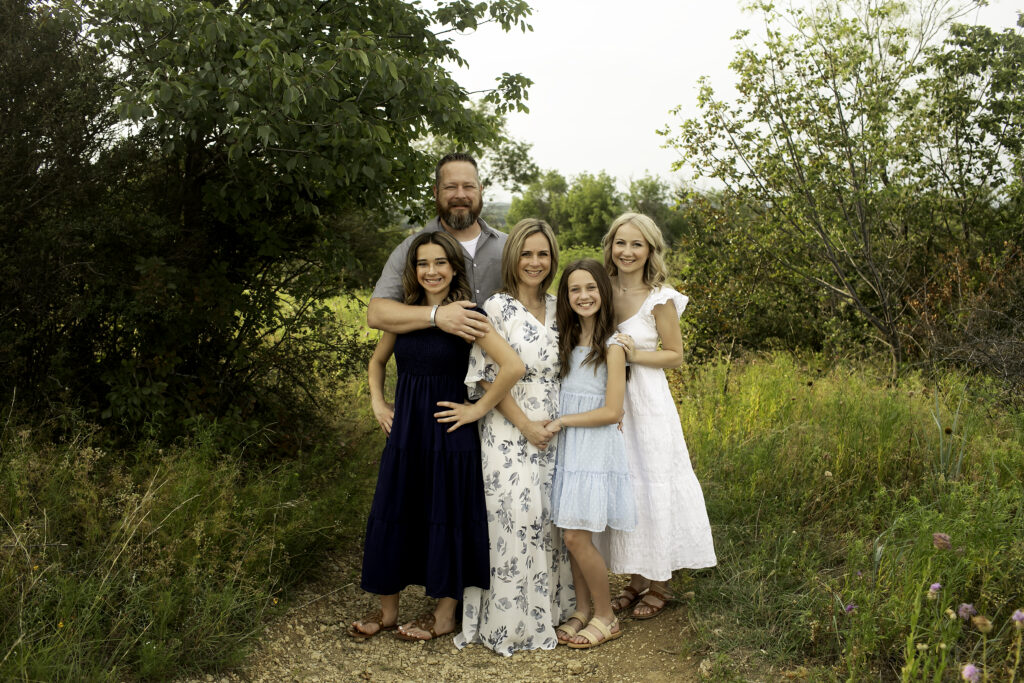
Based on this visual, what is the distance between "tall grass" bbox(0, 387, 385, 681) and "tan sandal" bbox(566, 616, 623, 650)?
57.8 inches

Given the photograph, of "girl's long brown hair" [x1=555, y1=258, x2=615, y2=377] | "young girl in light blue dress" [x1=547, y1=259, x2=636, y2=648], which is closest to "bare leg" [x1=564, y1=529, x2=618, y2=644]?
"young girl in light blue dress" [x1=547, y1=259, x2=636, y2=648]

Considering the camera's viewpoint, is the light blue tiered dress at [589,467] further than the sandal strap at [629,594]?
No

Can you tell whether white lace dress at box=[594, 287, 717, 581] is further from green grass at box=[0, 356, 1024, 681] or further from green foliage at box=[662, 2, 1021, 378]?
green foliage at box=[662, 2, 1021, 378]

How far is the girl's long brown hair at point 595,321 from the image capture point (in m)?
3.75

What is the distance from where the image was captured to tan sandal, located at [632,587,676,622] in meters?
3.99

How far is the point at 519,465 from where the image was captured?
3.73 metres

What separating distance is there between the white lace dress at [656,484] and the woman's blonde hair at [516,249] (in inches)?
21.0

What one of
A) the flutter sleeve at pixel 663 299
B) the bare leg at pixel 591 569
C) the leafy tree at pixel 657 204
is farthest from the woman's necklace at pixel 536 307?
the leafy tree at pixel 657 204

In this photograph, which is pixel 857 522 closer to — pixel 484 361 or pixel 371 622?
pixel 484 361

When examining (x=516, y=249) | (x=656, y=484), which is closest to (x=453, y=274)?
(x=516, y=249)

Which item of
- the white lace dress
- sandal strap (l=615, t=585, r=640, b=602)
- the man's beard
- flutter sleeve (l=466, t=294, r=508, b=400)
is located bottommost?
sandal strap (l=615, t=585, r=640, b=602)

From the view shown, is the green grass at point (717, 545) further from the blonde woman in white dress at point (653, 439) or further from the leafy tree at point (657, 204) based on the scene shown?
the leafy tree at point (657, 204)

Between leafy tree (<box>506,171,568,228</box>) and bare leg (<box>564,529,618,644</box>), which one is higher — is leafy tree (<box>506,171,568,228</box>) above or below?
above

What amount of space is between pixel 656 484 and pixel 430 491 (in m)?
1.07
